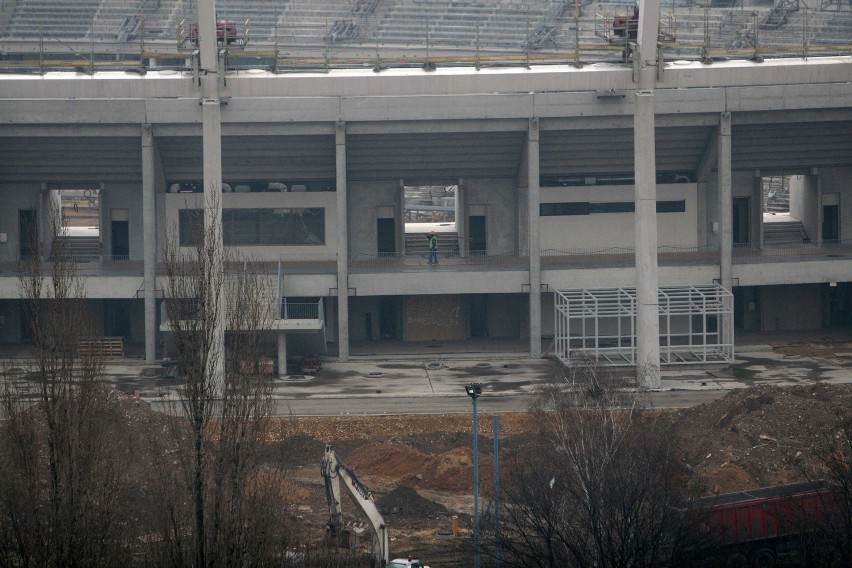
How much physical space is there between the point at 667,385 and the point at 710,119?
32.7ft

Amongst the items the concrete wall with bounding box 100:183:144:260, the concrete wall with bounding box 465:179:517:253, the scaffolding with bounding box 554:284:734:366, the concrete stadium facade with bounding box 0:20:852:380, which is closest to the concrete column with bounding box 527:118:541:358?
the concrete stadium facade with bounding box 0:20:852:380

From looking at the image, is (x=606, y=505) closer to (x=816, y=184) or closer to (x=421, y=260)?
(x=421, y=260)

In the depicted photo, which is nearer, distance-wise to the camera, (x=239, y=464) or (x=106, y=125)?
(x=239, y=464)

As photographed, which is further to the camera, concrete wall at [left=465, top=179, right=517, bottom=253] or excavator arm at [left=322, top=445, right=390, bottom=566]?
concrete wall at [left=465, top=179, right=517, bottom=253]

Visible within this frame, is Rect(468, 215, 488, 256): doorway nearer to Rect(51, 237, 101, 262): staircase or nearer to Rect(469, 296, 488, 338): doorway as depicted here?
Rect(469, 296, 488, 338): doorway

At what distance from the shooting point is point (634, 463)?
68.7ft

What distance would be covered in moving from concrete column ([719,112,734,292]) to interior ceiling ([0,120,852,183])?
4.86 ft

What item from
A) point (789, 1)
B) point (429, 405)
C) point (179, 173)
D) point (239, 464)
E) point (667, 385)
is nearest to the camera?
point (239, 464)

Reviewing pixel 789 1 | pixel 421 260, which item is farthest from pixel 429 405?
pixel 789 1

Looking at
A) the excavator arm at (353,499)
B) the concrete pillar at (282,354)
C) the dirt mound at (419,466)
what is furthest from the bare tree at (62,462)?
the concrete pillar at (282,354)

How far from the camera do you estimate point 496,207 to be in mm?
44438

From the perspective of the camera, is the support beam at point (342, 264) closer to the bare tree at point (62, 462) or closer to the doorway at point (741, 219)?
the doorway at point (741, 219)

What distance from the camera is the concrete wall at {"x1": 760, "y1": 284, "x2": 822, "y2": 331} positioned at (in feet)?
150

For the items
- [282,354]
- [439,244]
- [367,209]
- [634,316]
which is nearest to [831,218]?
[634,316]
